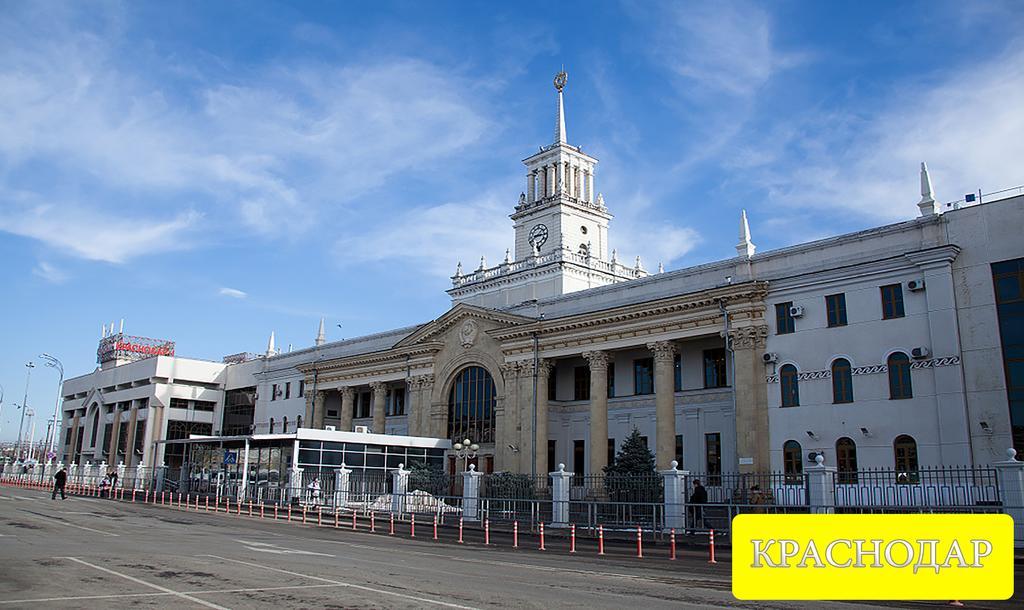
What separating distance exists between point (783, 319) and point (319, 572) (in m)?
26.2

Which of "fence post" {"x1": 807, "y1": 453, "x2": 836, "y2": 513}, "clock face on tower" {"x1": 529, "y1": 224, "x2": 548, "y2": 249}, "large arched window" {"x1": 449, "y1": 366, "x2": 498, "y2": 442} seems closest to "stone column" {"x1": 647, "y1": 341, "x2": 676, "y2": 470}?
"large arched window" {"x1": 449, "y1": 366, "x2": 498, "y2": 442}

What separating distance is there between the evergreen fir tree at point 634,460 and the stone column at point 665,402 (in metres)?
0.70

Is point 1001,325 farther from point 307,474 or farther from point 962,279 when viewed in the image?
point 307,474

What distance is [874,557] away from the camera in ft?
14.9

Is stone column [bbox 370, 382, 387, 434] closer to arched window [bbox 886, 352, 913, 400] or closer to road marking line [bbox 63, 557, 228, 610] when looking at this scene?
arched window [bbox 886, 352, 913, 400]

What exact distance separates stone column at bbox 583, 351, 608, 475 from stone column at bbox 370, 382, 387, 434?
18.5 metres

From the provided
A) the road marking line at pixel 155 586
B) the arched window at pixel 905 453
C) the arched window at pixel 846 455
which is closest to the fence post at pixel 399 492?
the arched window at pixel 846 455

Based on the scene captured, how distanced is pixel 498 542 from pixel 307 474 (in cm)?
2075

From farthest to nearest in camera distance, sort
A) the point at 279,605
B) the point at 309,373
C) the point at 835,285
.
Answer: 1. the point at 309,373
2. the point at 835,285
3. the point at 279,605

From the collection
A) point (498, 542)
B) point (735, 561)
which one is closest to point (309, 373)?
point (498, 542)

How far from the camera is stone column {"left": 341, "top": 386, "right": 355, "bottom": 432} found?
56.9 m

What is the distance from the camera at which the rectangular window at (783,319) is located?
34.6 metres

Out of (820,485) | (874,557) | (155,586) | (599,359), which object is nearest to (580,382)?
(599,359)

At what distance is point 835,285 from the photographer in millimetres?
33344
